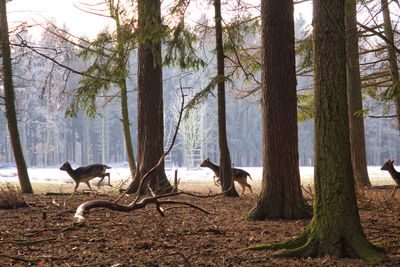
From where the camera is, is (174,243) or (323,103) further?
(174,243)

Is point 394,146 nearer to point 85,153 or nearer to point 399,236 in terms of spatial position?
point 85,153

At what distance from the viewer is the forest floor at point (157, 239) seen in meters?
4.57

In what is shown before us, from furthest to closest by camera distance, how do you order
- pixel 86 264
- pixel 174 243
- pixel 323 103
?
pixel 174 243
pixel 323 103
pixel 86 264

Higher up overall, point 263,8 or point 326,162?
point 263,8

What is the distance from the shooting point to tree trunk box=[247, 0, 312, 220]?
24.1ft

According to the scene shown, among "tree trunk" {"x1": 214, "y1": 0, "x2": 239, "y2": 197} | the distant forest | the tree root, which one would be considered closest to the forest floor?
the tree root

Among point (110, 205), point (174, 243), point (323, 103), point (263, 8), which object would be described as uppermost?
point (263, 8)

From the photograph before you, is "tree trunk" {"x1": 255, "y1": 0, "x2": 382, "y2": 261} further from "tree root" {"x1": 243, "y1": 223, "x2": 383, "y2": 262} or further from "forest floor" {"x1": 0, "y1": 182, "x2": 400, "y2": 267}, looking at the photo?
"forest floor" {"x1": 0, "y1": 182, "x2": 400, "y2": 267}

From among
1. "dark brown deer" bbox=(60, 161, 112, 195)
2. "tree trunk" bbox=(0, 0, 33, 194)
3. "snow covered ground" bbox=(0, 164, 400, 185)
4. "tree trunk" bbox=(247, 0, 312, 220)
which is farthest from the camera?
"snow covered ground" bbox=(0, 164, 400, 185)

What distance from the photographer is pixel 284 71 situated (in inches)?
295

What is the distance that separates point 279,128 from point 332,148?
2.66 meters

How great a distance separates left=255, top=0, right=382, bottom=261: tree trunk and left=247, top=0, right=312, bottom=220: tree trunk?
2.49 metres

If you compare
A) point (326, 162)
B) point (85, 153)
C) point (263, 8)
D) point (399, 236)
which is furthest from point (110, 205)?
point (85, 153)

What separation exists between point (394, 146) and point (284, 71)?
52.3 meters
